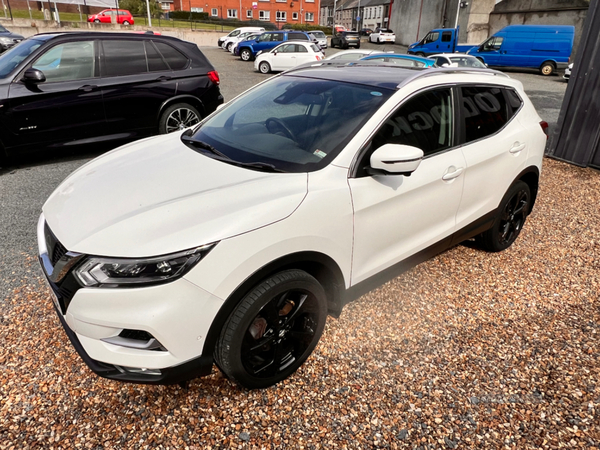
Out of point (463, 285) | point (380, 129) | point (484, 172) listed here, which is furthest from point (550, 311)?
point (380, 129)

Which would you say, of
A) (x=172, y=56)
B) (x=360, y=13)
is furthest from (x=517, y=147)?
(x=360, y=13)

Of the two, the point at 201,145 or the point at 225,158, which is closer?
the point at 225,158

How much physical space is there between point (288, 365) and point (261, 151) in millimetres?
1346

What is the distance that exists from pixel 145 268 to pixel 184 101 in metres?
5.50

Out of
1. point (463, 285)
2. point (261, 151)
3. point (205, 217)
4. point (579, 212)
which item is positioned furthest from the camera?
point (579, 212)

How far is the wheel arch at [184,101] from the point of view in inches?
259

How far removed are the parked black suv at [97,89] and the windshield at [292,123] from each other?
349 centimetres

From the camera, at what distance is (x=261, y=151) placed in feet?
8.89

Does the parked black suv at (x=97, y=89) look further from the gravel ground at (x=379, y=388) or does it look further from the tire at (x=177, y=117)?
the gravel ground at (x=379, y=388)

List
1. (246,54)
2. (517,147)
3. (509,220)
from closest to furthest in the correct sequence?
(517,147) → (509,220) → (246,54)

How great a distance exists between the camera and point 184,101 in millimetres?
6805

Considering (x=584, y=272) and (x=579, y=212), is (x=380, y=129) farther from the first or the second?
(x=579, y=212)

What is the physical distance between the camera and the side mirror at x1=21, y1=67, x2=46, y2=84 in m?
5.35

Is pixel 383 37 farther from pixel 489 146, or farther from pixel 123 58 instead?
pixel 489 146
